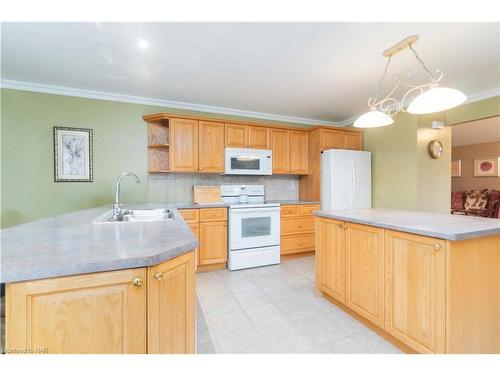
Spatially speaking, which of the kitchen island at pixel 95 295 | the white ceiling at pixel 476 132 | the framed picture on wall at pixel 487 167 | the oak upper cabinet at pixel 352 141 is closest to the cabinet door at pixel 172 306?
the kitchen island at pixel 95 295

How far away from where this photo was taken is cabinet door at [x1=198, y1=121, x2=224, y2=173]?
11.0ft

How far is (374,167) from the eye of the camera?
396 centimetres

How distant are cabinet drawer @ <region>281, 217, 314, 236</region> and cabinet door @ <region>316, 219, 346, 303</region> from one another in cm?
124

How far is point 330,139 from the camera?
12.9ft

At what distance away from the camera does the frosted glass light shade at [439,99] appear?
149cm

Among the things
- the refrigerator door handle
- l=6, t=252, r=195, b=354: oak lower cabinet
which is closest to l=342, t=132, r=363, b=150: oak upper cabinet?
the refrigerator door handle

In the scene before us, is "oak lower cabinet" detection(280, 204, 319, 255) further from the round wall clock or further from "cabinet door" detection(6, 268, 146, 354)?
"cabinet door" detection(6, 268, 146, 354)

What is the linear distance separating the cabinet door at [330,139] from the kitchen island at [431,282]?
7.43 ft

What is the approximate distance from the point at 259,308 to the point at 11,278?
1868 mm

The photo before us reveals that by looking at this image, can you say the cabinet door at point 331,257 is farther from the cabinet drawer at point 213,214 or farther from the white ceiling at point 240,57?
the white ceiling at point 240,57

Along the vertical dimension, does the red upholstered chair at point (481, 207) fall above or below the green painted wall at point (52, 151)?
below

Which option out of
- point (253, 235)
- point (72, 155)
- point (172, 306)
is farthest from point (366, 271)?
point (72, 155)

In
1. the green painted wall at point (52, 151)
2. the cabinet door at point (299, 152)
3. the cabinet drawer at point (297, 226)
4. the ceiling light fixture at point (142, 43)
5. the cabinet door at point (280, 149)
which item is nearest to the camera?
the ceiling light fixture at point (142, 43)
